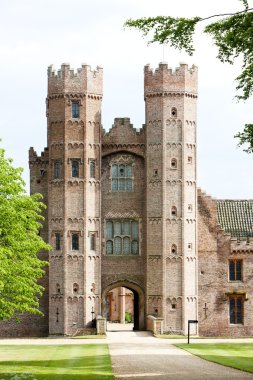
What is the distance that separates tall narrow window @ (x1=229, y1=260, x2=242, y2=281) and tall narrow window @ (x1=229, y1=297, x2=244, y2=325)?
141 cm

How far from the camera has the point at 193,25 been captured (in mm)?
22844

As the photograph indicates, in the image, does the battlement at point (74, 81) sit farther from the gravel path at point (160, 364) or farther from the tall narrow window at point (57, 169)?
the gravel path at point (160, 364)

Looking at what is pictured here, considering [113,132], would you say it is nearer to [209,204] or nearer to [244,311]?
[209,204]

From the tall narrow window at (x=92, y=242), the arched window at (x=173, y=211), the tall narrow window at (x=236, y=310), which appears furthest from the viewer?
the tall narrow window at (x=236, y=310)

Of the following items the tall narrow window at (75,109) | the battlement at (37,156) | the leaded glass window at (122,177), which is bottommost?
the leaded glass window at (122,177)

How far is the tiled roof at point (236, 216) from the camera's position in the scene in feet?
210

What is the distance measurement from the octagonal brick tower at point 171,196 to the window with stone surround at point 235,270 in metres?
3.34

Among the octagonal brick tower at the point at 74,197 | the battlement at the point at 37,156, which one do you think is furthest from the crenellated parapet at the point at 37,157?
the octagonal brick tower at the point at 74,197

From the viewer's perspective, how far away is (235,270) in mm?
61875

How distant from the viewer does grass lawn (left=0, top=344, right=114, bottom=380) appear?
2870 centimetres

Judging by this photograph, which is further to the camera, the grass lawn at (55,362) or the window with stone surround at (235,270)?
the window with stone surround at (235,270)

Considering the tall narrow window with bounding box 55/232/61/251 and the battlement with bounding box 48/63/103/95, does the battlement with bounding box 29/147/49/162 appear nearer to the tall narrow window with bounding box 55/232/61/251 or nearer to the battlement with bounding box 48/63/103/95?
the battlement with bounding box 48/63/103/95

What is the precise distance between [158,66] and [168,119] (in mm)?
3789

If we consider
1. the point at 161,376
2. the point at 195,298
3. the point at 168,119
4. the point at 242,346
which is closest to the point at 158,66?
the point at 168,119
